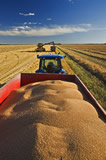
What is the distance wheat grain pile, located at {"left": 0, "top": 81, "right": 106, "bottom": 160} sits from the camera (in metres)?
1.54

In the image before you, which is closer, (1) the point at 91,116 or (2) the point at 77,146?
(2) the point at 77,146

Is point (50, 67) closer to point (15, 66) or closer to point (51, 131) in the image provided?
point (51, 131)

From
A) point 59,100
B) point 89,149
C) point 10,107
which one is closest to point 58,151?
point 89,149

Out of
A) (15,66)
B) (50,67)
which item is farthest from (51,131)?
(15,66)

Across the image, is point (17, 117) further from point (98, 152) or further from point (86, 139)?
point (98, 152)

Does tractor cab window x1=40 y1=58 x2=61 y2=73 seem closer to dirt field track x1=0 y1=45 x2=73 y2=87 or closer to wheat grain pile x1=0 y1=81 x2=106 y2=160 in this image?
wheat grain pile x1=0 y1=81 x2=106 y2=160

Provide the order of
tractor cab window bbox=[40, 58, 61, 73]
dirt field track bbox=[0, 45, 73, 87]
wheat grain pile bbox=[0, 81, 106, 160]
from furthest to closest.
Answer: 1. dirt field track bbox=[0, 45, 73, 87]
2. tractor cab window bbox=[40, 58, 61, 73]
3. wheat grain pile bbox=[0, 81, 106, 160]

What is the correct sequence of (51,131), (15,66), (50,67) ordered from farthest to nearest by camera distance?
(15,66)
(50,67)
(51,131)

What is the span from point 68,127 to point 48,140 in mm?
422

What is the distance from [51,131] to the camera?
1.84 m

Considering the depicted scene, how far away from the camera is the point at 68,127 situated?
1.97m

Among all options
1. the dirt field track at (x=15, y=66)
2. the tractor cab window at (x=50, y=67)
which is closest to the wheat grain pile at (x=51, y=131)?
the tractor cab window at (x=50, y=67)

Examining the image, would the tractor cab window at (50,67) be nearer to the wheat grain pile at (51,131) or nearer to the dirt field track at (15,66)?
the wheat grain pile at (51,131)

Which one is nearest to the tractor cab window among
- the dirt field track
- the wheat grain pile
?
the wheat grain pile
